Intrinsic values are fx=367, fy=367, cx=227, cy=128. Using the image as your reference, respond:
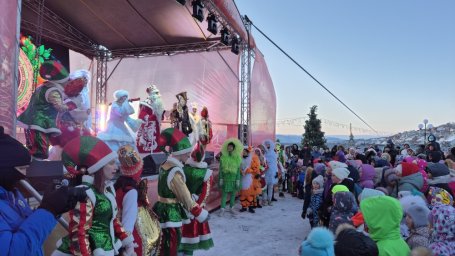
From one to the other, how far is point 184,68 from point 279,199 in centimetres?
536

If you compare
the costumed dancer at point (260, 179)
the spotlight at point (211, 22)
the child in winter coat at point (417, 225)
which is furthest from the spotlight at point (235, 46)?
the child in winter coat at point (417, 225)

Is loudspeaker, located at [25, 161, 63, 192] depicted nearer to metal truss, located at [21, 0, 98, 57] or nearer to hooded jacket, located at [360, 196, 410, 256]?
hooded jacket, located at [360, 196, 410, 256]

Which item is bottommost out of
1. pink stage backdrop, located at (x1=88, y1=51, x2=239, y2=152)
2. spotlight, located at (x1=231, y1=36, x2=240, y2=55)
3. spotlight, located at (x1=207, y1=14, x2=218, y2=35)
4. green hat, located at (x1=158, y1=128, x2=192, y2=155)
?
green hat, located at (x1=158, y1=128, x2=192, y2=155)

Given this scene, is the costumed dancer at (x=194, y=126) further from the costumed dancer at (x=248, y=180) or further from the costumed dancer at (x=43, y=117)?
the costumed dancer at (x=43, y=117)

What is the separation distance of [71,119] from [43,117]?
50 cm

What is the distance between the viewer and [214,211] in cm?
820

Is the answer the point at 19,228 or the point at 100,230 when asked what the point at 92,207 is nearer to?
the point at 100,230

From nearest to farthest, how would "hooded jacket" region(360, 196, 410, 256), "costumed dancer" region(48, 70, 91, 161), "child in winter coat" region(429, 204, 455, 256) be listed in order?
"child in winter coat" region(429, 204, 455, 256), "hooded jacket" region(360, 196, 410, 256), "costumed dancer" region(48, 70, 91, 161)

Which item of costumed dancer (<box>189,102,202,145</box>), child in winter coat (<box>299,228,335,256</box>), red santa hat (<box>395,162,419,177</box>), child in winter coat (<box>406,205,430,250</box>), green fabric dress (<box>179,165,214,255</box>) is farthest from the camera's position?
costumed dancer (<box>189,102,202,145</box>)

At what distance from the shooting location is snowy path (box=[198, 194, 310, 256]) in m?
5.38

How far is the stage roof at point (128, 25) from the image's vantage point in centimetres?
1000

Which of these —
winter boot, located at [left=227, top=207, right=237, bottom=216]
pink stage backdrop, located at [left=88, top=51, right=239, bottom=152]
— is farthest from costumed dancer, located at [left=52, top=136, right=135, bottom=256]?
pink stage backdrop, located at [left=88, top=51, right=239, bottom=152]

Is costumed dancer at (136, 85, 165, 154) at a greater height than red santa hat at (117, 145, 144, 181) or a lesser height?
greater

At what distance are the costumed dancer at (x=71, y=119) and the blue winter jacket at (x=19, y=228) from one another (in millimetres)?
3830
